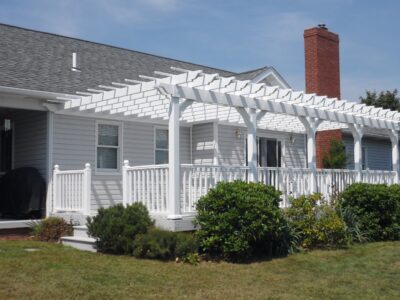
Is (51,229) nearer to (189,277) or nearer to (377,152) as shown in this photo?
(189,277)

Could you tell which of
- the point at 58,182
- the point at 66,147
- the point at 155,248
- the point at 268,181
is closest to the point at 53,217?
the point at 58,182

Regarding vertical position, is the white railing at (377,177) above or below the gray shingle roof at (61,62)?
below

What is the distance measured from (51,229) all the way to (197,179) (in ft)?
Answer: 11.9

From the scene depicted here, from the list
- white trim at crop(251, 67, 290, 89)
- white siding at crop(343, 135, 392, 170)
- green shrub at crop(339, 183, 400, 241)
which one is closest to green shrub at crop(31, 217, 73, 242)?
green shrub at crop(339, 183, 400, 241)

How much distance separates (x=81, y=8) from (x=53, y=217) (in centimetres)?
589

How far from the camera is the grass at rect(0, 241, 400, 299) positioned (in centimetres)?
733

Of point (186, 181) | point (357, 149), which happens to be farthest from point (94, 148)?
point (357, 149)

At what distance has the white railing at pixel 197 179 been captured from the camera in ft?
34.8

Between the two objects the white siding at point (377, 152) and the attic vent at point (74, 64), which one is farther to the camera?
the white siding at point (377, 152)

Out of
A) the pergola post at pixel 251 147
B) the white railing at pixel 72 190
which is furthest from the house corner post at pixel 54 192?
the pergola post at pixel 251 147

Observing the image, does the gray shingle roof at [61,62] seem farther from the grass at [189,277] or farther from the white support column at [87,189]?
the grass at [189,277]

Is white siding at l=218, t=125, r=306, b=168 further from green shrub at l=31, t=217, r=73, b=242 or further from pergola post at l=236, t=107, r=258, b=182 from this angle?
green shrub at l=31, t=217, r=73, b=242

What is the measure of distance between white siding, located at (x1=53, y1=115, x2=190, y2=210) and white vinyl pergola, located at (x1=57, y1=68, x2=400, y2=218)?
0.54 m

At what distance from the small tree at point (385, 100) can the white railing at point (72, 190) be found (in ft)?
100
